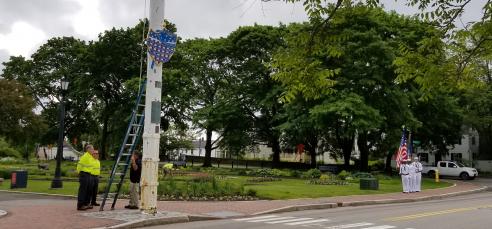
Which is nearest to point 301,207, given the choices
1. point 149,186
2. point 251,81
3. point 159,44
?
point 149,186

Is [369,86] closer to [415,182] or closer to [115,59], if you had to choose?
[415,182]

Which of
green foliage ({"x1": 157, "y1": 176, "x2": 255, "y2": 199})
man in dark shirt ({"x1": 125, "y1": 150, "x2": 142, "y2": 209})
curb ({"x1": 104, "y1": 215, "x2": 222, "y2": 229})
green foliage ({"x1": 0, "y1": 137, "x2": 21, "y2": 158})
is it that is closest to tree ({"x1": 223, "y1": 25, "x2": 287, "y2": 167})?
green foliage ({"x1": 157, "y1": 176, "x2": 255, "y2": 199})

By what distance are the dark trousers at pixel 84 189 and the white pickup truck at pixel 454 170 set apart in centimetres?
4206

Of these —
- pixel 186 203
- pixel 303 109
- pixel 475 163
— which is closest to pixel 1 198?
pixel 186 203

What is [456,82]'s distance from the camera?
28.0ft

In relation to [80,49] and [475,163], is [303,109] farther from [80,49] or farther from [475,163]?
[475,163]

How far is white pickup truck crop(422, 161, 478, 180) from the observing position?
49969mm

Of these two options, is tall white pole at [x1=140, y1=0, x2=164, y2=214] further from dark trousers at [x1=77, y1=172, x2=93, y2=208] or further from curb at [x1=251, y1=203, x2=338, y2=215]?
curb at [x1=251, y1=203, x2=338, y2=215]

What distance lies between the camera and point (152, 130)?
14.2 meters

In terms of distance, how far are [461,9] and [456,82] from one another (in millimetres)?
1152

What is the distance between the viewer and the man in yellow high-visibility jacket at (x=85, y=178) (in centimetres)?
1531

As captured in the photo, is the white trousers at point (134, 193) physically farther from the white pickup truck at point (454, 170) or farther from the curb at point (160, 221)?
the white pickup truck at point (454, 170)

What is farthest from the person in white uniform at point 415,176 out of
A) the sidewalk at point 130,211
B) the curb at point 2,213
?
the curb at point 2,213

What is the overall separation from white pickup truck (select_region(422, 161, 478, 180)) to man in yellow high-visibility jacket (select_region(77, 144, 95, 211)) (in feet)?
138
